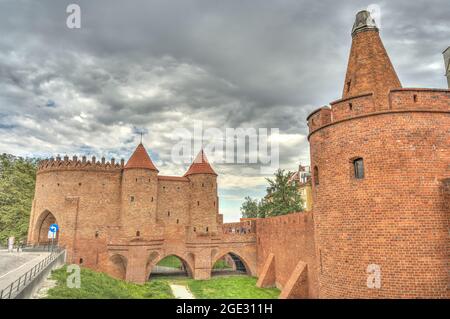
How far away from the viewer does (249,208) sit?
68938 millimetres

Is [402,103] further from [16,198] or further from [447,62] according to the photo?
[16,198]

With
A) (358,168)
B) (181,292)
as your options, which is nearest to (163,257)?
(181,292)

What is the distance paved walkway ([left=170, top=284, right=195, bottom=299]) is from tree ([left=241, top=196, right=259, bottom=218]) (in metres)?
38.8

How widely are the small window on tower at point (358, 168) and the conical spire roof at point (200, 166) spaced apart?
23148mm

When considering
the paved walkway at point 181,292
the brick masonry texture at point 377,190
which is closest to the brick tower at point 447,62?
the brick masonry texture at point 377,190

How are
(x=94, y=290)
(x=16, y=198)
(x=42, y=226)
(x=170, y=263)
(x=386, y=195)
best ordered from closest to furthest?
(x=386, y=195) < (x=94, y=290) < (x=42, y=226) < (x=16, y=198) < (x=170, y=263)

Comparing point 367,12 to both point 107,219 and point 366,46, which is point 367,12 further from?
point 107,219

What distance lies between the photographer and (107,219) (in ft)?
97.0

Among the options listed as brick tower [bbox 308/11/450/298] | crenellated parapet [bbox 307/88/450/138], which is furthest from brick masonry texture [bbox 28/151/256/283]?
crenellated parapet [bbox 307/88/450/138]

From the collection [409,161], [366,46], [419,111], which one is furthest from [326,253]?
[366,46]

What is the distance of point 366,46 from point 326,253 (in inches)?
325

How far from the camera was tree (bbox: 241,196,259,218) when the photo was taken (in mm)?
65656

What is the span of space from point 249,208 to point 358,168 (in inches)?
2325

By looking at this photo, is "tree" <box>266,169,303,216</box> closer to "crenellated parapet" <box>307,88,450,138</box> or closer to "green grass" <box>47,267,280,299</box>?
"green grass" <box>47,267,280,299</box>
